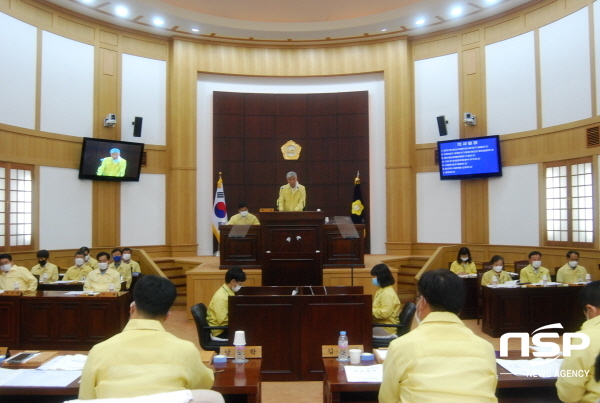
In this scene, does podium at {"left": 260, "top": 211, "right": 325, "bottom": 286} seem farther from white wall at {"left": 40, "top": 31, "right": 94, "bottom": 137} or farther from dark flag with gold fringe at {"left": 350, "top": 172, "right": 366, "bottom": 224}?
white wall at {"left": 40, "top": 31, "right": 94, "bottom": 137}

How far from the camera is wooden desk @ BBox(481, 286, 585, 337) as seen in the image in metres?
7.29

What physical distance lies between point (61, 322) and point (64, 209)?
166 inches

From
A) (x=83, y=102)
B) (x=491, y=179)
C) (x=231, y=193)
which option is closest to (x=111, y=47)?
(x=83, y=102)

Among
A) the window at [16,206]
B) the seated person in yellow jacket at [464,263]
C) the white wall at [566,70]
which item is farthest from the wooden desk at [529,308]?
the window at [16,206]

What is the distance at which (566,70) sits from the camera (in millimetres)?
9344

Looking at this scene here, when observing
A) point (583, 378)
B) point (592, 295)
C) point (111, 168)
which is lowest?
point (583, 378)

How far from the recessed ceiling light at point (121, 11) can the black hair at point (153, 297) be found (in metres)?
9.50

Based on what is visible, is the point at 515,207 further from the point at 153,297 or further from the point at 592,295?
the point at 153,297

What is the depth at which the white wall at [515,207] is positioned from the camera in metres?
10.1

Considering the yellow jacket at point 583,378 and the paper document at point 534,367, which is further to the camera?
the paper document at point 534,367

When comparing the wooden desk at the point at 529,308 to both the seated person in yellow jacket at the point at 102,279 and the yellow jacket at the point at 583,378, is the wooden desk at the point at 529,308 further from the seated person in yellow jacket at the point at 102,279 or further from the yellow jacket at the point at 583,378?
the seated person in yellow jacket at the point at 102,279

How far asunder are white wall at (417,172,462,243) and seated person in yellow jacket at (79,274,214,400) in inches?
397

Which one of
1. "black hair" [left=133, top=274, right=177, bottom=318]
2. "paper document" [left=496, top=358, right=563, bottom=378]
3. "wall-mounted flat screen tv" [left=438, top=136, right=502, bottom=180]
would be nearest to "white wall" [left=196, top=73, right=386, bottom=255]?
"wall-mounted flat screen tv" [left=438, top=136, right=502, bottom=180]

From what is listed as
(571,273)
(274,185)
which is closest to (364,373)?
(571,273)
